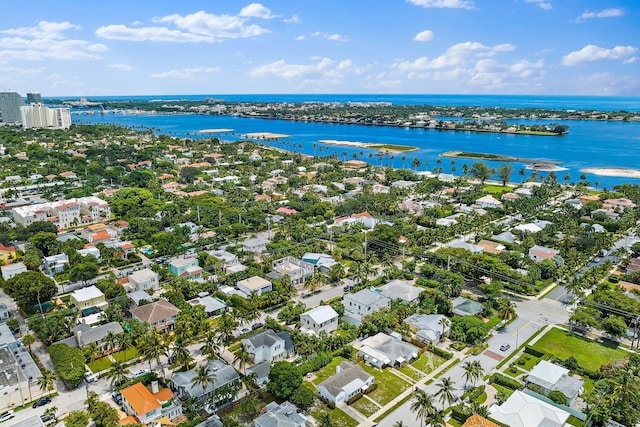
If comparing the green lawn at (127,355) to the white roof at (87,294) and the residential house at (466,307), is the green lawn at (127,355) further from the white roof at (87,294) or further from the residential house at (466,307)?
the residential house at (466,307)

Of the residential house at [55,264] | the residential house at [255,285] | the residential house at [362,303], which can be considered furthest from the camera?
the residential house at [55,264]

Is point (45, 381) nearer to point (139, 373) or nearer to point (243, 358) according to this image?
point (139, 373)

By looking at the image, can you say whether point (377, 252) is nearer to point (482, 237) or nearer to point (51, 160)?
point (482, 237)

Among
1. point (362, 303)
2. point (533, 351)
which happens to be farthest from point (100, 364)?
Answer: point (533, 351)

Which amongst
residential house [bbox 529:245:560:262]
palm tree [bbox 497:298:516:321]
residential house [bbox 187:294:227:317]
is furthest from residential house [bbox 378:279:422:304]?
residential house [bbox 529:245:560:262]

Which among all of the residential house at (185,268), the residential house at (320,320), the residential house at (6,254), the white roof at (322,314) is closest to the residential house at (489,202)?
the white roof at (322,314)

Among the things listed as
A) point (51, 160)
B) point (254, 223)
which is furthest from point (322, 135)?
point (254, 223)
